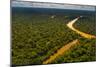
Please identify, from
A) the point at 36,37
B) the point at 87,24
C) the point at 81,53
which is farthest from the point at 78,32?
the point at 36,37

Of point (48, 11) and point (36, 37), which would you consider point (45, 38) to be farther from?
point (48, 11)

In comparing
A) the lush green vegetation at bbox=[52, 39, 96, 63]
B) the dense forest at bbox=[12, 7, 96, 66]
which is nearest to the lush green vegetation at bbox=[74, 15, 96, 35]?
the dense forest at bbox=[12, 7, 96, 66]

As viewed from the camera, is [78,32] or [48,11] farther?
[78,32]

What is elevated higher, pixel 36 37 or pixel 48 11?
pixel 48 11

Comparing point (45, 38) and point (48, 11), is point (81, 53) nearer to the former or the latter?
point (45, 38)

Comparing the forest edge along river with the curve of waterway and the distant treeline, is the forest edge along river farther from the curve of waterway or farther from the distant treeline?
the distant treeline

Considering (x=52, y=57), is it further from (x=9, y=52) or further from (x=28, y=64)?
(x=9, y=52)

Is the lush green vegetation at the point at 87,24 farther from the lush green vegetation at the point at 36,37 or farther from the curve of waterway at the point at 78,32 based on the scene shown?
the lush green vegetation at the point at 36,37

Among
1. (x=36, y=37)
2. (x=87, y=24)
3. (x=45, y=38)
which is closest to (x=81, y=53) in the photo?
(x=87, y=24)

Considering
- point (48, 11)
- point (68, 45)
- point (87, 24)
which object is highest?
point (48, 11)
